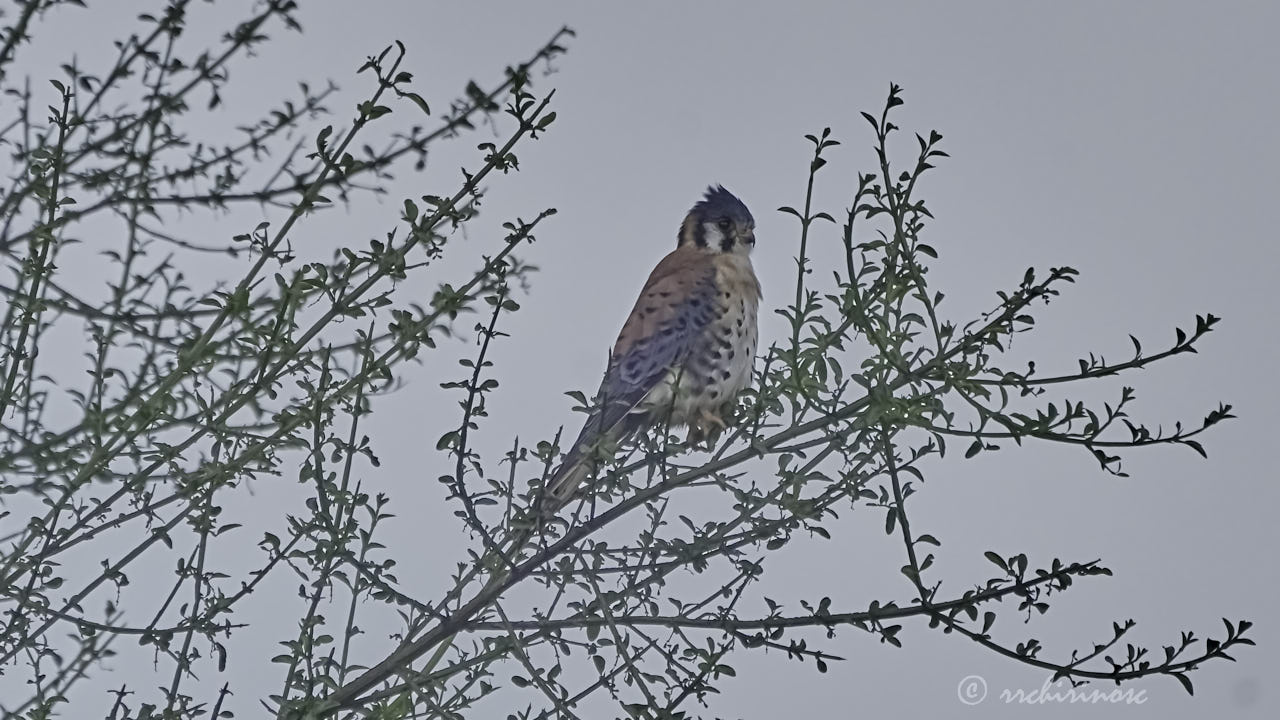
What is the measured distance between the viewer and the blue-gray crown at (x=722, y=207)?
13.6ft

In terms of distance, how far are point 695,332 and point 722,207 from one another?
0.65 m

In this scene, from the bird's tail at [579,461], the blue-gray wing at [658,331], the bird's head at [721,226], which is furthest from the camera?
the bird's head at [721,226]

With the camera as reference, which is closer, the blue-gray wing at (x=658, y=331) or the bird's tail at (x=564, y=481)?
the bird's tail at (x=564, y=481)

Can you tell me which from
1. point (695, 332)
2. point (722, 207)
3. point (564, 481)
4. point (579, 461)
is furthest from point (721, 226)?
point (579, 461)

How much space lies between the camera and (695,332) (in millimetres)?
3695

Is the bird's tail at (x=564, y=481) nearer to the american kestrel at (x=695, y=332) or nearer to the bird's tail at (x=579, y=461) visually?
the bird's tail at (x=579, y=461)

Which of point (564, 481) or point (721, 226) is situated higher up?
point (721, 226)

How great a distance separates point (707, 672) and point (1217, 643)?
677 millimetres

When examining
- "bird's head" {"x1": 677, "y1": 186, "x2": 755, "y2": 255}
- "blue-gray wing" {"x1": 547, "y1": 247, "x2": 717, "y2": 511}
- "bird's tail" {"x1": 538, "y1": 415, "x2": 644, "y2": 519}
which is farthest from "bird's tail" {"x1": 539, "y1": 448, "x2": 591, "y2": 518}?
"bird's head" {"x1": 677, "y1": 186, "x2": 755, "y2": 255}

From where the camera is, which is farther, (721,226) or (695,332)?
(721,226)

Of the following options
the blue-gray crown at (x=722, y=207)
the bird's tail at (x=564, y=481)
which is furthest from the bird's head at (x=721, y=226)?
the bird's tail at (x=564, y=481)

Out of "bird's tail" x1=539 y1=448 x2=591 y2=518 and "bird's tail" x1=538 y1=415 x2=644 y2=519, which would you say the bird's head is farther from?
"bird's tail" x1=539 y1=448 x2=591 y2=518

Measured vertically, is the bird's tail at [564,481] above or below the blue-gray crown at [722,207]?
below

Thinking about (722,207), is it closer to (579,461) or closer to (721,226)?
(721,226)
